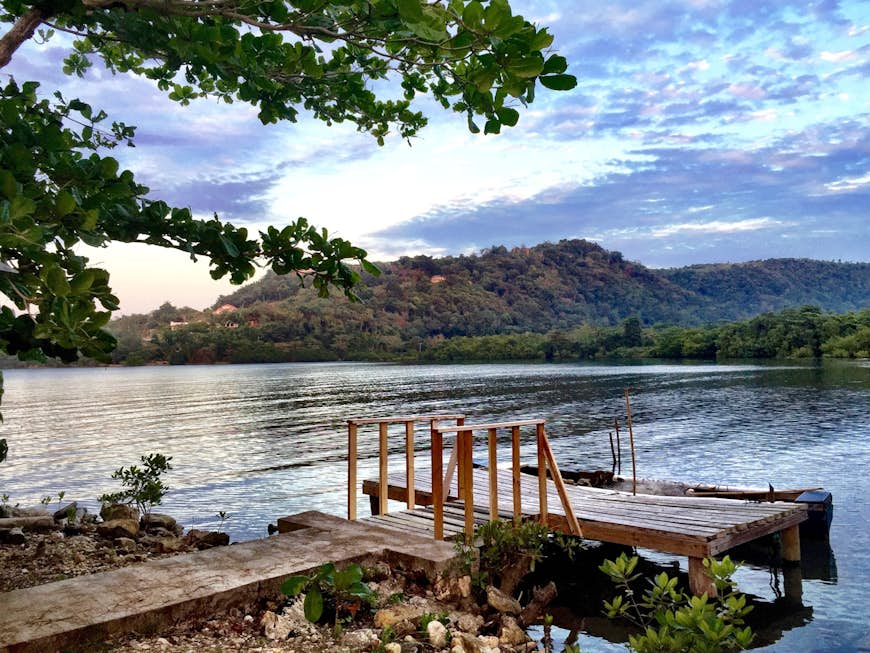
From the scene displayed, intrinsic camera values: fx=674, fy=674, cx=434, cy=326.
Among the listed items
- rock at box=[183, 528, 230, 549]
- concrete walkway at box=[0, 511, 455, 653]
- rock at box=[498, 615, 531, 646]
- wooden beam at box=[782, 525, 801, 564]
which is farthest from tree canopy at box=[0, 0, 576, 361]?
wooden beam at box=[782, 525, 801, 564]

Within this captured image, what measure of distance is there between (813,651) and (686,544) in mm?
2023

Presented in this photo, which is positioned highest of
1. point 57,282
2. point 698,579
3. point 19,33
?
point 19,33

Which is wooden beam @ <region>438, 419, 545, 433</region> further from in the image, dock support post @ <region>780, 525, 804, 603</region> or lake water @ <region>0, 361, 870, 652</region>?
dock support post @ <region>780, 525, 804, 603</region>

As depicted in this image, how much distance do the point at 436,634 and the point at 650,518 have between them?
5592 mm

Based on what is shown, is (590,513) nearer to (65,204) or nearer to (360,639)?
(360,639)

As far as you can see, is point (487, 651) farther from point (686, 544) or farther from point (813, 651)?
point (813, 651)

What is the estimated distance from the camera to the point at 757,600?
34.5 ft

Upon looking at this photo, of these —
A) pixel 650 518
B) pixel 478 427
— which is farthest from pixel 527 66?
pixel 650 518

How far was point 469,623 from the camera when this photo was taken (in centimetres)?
599

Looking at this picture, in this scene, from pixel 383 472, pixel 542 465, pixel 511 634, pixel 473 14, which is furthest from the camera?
pixel 383 472

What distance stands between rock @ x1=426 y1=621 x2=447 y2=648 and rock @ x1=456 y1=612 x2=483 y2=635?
0.50 m

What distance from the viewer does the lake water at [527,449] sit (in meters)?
13.3

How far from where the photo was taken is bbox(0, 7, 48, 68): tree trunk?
458cm

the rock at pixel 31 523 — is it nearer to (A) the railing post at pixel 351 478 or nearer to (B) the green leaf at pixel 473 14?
(A) the railing post at pixel 351 478
